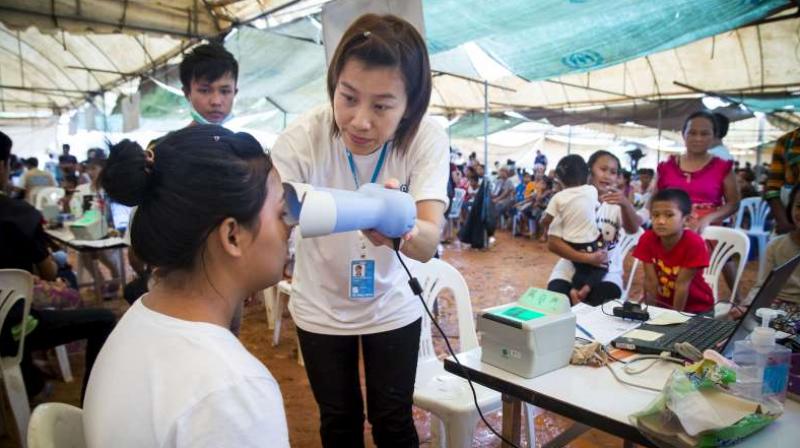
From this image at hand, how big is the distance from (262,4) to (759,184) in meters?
9.03

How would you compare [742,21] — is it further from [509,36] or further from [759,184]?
[759,184]

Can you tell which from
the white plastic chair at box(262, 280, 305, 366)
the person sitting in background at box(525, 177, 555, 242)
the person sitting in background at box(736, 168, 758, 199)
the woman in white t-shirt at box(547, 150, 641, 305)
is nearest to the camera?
the woman in white t-shirt at box(547, 150, 641, 305)

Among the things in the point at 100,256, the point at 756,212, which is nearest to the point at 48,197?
the point at 100,256

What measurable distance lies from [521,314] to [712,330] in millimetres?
677

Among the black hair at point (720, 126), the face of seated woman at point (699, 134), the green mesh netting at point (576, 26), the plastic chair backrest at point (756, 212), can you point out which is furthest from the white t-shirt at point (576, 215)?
the plastic chair backrest at point (756, 212)

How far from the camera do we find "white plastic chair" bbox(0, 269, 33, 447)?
218 cm

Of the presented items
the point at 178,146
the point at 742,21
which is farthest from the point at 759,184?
the point at 178,146

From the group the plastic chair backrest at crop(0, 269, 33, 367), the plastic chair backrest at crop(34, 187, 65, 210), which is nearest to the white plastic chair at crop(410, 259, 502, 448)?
the plastic chair backrest at crop(0, 269, 33, 367)

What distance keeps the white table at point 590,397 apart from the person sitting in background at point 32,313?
2004mm

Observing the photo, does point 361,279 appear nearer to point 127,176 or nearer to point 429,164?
point 429,164

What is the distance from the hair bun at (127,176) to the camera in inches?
31.2

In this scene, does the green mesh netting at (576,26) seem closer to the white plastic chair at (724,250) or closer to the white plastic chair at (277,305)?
the white plastic chair at (724,250)

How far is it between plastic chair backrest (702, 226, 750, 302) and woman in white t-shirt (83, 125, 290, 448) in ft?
9.82

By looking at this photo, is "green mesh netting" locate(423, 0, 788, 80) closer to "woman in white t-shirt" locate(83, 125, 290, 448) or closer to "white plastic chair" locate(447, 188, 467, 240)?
"woman in white t-shirt" locate(83, 125, 290, 448)
